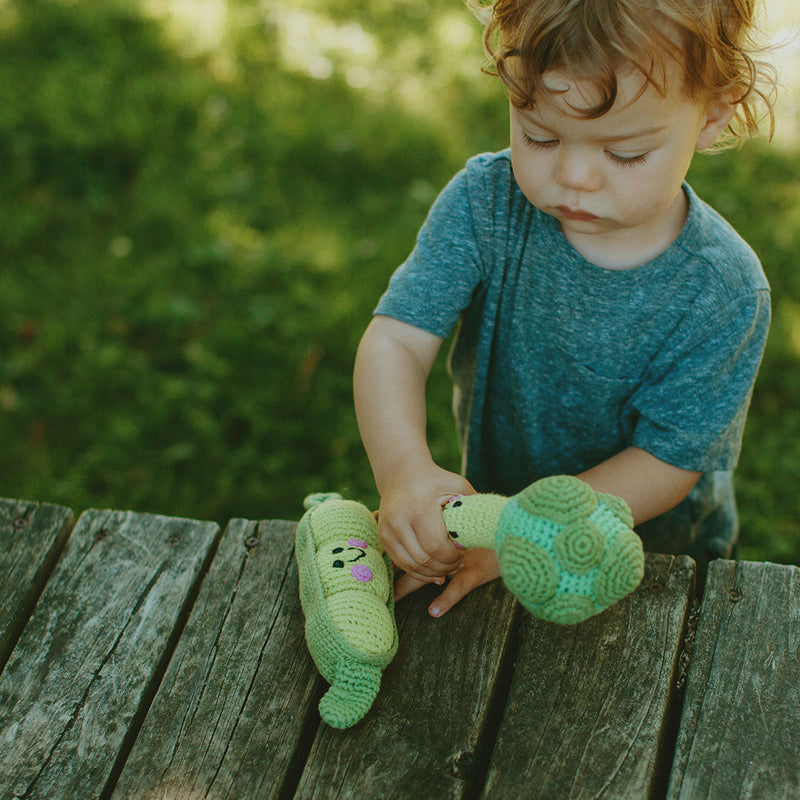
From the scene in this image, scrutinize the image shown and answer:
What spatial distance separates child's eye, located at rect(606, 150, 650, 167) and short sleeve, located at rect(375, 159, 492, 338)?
0.41 meters

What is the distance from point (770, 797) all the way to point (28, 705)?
1.14 metres

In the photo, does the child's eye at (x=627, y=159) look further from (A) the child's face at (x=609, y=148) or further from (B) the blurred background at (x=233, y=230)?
(B) the blurred background at (x=233, y=230)

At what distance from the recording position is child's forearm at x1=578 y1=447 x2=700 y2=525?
1700mm

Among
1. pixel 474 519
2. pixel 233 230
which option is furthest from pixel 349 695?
pixel 233 230

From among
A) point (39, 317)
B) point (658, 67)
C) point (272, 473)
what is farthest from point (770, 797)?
point (39, 317)

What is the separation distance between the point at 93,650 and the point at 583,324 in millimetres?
1116

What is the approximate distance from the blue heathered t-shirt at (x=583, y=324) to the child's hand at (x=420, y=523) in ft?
1.38

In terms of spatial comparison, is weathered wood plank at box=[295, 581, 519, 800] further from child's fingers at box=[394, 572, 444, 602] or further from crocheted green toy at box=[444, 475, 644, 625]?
crocheted green toy at box=[444, 475, 644, 625]

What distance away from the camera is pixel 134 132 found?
3.83 meters

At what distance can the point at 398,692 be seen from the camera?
1363 millimetres

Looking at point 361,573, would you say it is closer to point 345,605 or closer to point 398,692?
point 345,605

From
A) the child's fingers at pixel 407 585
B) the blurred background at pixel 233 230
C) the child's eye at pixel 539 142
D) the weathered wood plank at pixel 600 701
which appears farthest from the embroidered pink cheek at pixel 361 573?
the blurred background at pixel 233 230

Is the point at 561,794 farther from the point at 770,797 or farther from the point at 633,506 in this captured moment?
the point at 633,506

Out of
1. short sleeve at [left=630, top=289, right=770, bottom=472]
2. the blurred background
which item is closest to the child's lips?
short sleeve at [left=630, top=289, right=770, bottom=472]
